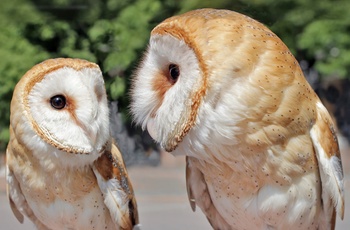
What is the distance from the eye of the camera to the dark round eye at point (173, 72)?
1.92m

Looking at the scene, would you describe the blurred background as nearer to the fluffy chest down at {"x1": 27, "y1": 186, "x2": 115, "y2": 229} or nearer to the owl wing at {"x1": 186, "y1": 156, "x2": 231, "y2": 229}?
the fluffy chest down at {"x1": 27, "y1": 186, "x2": 115, "y2": 229}

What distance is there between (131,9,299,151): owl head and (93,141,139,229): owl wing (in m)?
0.37

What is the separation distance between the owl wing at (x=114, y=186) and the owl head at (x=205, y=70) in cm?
37

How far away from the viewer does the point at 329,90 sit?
531cm

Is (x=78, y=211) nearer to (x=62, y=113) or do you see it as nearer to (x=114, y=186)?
(x=114, y=186)

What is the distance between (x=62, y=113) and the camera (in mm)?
2197

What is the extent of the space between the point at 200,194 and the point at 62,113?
17.9 inches

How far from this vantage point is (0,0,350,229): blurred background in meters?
3.80

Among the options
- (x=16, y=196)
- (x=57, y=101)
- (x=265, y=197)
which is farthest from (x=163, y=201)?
(x=265, y=197)

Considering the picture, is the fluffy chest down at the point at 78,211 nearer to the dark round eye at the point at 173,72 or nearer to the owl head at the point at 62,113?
the owl head at the point at 62,113

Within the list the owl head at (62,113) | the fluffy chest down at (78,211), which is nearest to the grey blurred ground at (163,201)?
the fluffy chest down at (78,211)

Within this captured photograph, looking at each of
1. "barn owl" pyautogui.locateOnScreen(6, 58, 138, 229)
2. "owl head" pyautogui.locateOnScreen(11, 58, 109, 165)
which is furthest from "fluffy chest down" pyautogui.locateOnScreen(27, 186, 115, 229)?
"owl head" pyautogui.locateOnScreen(11, 58, 109, 165)

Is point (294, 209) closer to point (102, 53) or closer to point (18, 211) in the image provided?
point (18, 211)

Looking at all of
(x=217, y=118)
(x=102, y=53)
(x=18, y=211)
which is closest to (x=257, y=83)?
(x=217, y=118)
